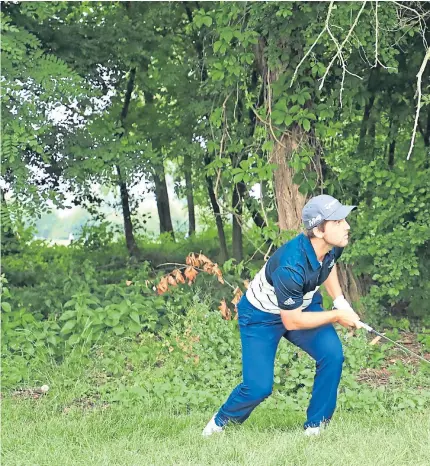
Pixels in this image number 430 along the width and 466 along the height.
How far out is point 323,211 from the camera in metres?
4.62

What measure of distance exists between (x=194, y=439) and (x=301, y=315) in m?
1.07

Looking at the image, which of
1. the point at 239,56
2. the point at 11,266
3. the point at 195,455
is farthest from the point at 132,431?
the point at 11,266

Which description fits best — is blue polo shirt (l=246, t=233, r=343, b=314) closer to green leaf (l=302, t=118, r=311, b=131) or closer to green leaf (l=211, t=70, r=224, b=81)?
green leaf (l=302, t=118, r=311, b=131)

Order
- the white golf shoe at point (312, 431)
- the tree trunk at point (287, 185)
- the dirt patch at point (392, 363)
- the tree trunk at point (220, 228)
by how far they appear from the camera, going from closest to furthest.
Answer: the white golf shoe at point (312, 431) → the dirt patch at point (392, 363) → the tree trunk at point (287, 185) → the tree trunk at point (220, 228)

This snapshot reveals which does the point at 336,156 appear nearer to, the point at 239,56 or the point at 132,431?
the point at 239,56

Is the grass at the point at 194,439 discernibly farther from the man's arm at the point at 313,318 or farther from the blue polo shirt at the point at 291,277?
the blue polo shirt at the point at 291,277

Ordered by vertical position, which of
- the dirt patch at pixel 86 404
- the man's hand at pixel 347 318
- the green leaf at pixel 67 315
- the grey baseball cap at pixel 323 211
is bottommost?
the dirt patch at pixel 86 404

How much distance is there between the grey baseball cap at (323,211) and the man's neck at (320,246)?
0.09m

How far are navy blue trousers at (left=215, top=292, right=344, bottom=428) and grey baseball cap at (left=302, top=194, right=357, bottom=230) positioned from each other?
652 millimetres

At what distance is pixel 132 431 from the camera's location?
17.7 feet

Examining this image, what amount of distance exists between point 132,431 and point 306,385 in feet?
5.95

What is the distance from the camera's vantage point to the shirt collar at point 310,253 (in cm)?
466

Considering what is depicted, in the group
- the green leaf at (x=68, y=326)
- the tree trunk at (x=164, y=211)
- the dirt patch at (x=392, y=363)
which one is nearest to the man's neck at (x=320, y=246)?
the dirt patch at (x=392, y=363)

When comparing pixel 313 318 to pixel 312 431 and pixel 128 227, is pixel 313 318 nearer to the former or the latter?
pixel 312 431
